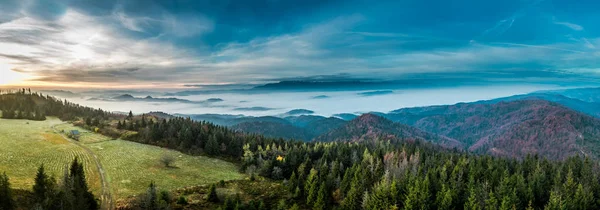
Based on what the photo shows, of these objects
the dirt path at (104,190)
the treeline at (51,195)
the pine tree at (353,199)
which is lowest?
the pine tree at (353,199)

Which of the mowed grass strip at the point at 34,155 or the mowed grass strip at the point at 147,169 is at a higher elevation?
the mowed grass strip at the point at 34,155

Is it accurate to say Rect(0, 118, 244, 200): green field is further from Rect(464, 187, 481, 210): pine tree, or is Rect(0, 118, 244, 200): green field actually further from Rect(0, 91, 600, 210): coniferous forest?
Rect(464, 187, 481, 210): pine tree

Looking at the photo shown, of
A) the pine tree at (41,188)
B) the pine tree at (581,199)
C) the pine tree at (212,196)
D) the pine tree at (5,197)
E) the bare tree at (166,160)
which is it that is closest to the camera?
the pine tree at (5,197)

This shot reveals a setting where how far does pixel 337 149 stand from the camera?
19088 cm

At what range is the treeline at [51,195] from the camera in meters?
66.9

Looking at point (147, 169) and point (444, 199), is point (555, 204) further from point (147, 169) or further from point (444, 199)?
point (147, 169)

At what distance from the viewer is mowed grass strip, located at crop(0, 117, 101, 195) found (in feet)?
323

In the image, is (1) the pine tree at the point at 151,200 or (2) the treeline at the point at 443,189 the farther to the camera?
(2) the treeline at the point at 443,189

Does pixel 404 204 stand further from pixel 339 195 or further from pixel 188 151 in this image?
pixel 188 151

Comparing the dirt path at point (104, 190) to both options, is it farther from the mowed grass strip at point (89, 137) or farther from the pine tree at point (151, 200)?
the mowed grass strip at point (89, 137)

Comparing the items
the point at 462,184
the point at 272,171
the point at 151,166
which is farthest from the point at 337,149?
the point at 151,166

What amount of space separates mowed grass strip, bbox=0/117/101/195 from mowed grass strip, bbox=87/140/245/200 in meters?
6.43

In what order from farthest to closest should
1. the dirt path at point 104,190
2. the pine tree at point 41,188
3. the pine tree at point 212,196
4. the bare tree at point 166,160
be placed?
the bare tree at point 166,160
the pine tree at point 212,196
the dirt path at point 104,190
the pine tree at point 41,188

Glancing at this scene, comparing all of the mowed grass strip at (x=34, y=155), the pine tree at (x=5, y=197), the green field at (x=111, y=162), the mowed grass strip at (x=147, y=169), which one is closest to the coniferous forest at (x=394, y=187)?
the pine tree at (x=5, y=197)
